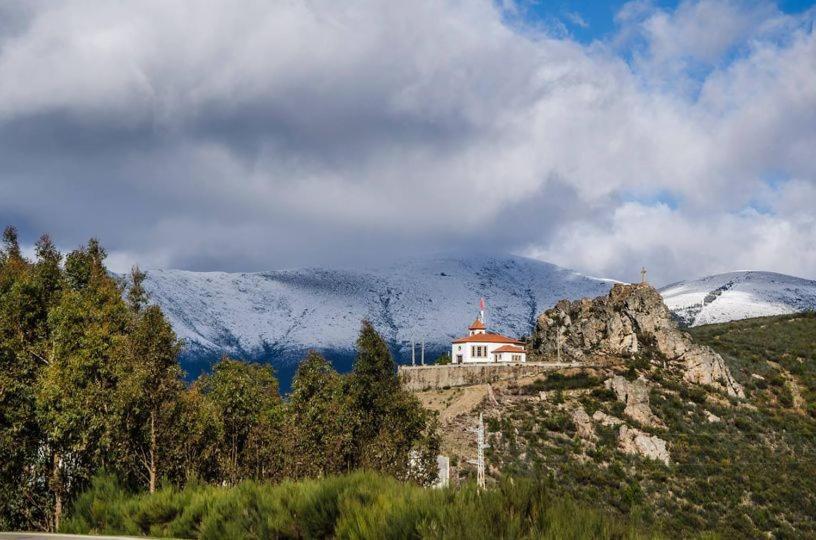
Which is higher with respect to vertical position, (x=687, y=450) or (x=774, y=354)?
(x=774, y=354)

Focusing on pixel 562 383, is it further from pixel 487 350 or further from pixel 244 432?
pixel 244 432

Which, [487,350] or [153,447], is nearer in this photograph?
[153,447]

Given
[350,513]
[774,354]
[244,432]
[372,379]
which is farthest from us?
[774,354]

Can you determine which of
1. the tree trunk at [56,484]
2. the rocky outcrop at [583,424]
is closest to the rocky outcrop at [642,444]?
the rocky outcrop at [583,424]

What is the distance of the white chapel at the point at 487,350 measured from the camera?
9719 cm

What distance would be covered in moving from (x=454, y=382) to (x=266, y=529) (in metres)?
74.1

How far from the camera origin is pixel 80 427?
24844 mm

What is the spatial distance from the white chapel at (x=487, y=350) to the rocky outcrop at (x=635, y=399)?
66.1ft

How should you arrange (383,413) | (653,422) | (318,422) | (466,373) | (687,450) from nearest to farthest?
1. (318,422)
2. (383,413)
3. (687,450)
4. (653,422)
5. (466,373)

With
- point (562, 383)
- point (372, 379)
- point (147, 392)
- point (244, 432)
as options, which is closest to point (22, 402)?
point (147, 392)

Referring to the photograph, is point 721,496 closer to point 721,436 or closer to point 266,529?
point 721,436

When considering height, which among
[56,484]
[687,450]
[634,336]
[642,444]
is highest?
[634,336]

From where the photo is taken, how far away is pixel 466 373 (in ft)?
287

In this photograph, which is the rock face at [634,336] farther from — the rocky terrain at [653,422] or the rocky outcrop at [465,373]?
the rocky outcrop at [465,373]
